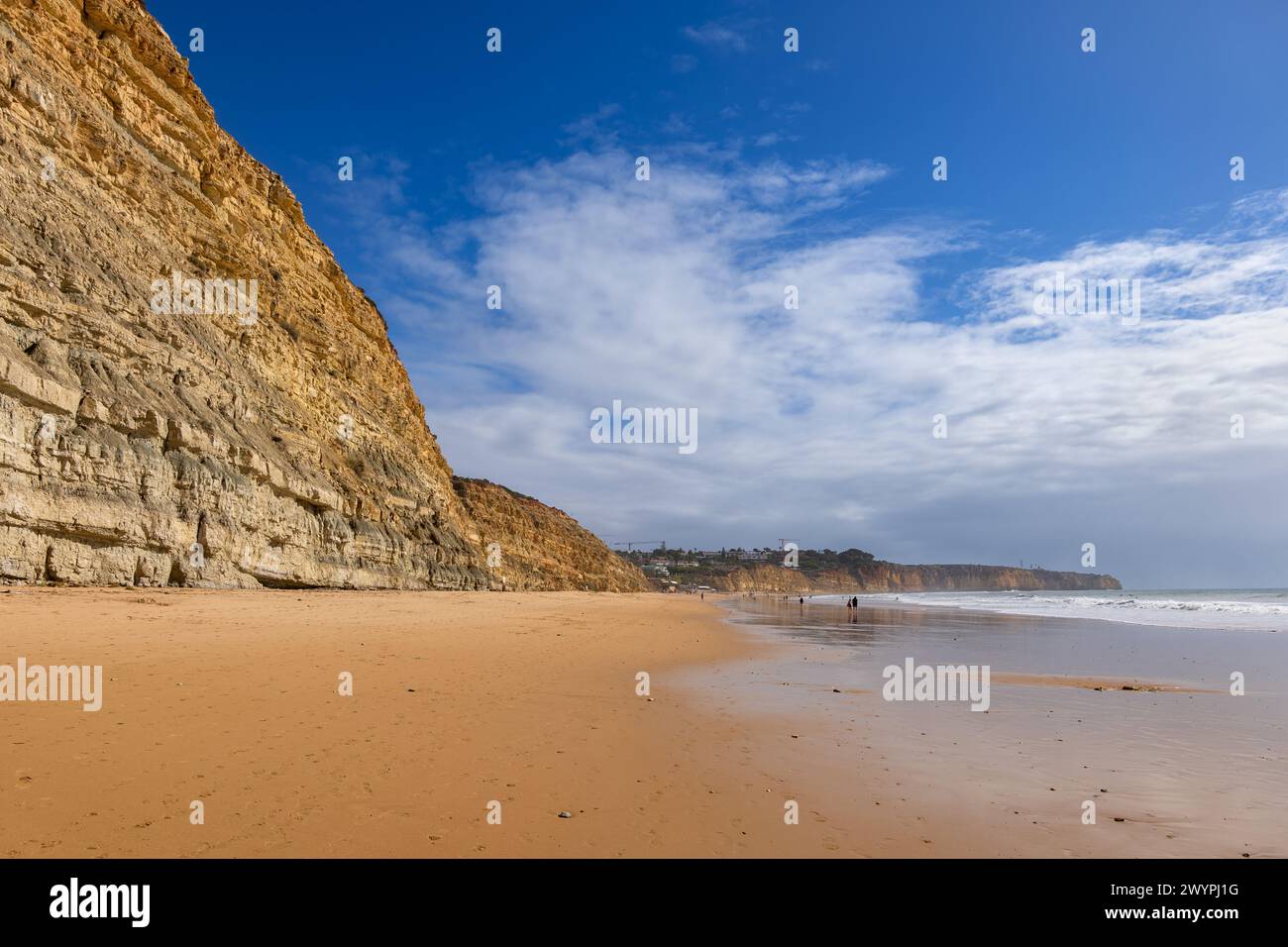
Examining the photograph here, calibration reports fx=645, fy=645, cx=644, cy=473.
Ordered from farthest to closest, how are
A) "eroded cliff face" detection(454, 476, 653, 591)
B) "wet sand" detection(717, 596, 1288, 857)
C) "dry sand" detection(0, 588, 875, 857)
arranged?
"eroded cliff face" detection(454, 476, 653, 591) < "wet sand" detection(717, 596, 1288, 857) < "dry sand" detection(0, 588, 875, 857)

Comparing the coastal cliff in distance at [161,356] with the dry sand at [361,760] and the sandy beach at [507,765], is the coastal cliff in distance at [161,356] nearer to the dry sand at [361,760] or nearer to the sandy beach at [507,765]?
the dry sand at [361,760]

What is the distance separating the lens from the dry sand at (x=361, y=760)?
3.80 m

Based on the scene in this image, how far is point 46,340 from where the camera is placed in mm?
16812

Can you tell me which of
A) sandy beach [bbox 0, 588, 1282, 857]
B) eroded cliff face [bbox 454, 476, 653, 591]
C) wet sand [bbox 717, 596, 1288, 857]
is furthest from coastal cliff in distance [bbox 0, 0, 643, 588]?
eroded cliff face [bbox 454, 476, 653, 591]

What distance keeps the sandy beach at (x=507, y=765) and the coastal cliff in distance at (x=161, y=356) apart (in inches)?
305

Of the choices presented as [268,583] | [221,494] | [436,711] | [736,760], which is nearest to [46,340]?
[221,494]

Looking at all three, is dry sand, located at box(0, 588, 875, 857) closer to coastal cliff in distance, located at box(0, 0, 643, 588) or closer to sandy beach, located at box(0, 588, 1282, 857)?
sandy beach, located at box(0, 588, 1282, 857)

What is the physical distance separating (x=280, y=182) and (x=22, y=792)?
3847cm

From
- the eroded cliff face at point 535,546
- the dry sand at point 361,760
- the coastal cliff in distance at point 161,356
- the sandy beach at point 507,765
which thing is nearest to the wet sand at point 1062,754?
the sandy beach at point 507,765

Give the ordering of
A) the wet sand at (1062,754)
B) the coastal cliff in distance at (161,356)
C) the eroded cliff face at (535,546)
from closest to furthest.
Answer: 1. the wet sand at (1062,754)
2. the coastal cliff in distance at (161,356)
3. the eroded cliff face at (535,546)

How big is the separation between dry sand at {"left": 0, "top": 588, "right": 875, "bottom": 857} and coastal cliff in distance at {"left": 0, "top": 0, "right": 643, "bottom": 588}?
7.09 meters

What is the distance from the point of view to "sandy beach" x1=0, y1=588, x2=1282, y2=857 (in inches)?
153

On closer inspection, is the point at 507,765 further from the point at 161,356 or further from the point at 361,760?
the point at 161,356

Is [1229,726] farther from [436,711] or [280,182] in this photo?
[280,182]
